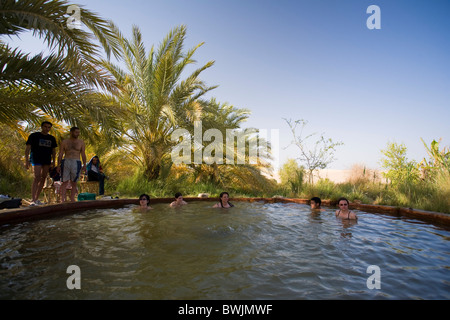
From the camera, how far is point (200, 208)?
300 inches

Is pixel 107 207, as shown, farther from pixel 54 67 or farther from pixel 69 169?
pixel 54 67

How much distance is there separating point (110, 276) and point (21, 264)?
1.20m

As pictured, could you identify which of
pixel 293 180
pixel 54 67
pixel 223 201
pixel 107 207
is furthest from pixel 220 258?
pixel 293 180

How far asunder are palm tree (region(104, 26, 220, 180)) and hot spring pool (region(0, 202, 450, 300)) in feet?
16.9

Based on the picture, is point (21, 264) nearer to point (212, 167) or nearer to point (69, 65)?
point (69, 65)

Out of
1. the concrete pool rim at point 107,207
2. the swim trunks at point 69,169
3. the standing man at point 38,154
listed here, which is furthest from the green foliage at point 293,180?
the standing man at point 38,154

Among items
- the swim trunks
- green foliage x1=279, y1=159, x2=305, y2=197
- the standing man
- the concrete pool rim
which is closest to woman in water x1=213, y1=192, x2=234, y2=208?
the concrete pool rim

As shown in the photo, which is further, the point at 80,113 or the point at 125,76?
the point at 125,76

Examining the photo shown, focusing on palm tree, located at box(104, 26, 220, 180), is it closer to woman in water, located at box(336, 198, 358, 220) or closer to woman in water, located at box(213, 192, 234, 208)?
woman in water, located at box(213, 192, 234, 208)

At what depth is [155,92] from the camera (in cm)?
1048

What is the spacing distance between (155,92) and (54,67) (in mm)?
4660

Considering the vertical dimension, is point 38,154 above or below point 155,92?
below

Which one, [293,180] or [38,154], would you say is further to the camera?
[293,180]

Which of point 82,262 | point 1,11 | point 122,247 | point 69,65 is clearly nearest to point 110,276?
point 82,262
